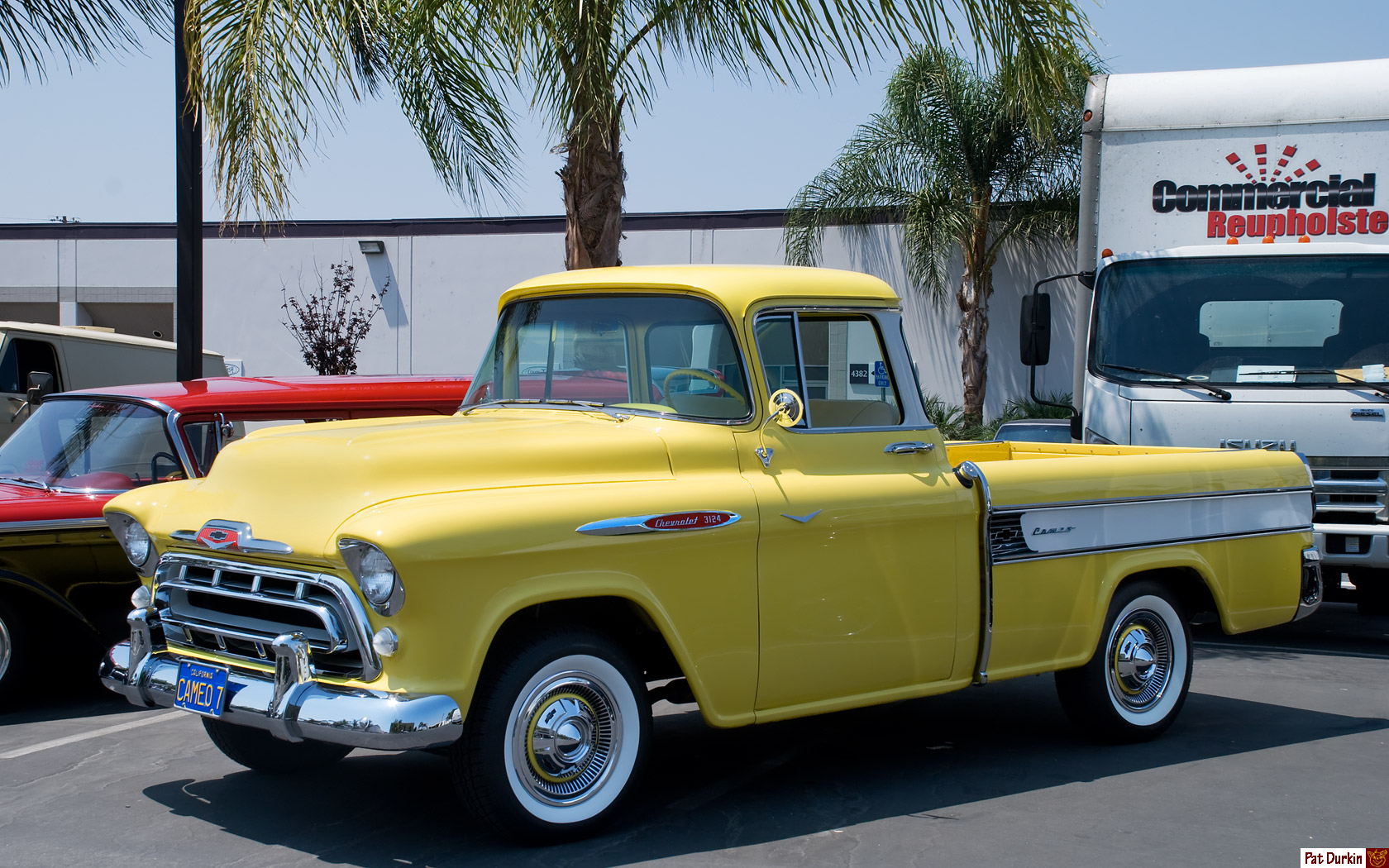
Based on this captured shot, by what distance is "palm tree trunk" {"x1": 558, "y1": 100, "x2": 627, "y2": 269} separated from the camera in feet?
30.7

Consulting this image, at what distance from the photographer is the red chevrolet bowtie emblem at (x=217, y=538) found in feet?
14.8

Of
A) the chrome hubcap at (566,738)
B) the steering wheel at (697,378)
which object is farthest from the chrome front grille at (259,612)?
the steering wheel at (697,378)

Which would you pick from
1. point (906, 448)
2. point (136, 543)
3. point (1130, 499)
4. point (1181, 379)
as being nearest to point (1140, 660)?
point (1130, 499)

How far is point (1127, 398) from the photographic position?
871 centimetres

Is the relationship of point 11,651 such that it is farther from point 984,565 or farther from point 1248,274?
point 1248,274

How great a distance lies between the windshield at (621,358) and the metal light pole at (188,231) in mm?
5202

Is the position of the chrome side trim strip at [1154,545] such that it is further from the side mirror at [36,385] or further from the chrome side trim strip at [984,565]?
the side mirror at [36,385]

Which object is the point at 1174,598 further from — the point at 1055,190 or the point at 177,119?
the point at 1055,190

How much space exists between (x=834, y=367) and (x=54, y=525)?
413 cm

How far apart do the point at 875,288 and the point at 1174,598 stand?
2217mm

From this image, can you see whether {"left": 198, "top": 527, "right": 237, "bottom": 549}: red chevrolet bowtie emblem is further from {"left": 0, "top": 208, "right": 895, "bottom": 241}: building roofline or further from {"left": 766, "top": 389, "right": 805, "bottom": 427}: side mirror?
{"left": 0, "top": 208, "right": 895, "bottom": 241}: building roofline

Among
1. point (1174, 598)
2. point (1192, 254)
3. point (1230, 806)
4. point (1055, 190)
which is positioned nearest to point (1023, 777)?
point (1230, 806)

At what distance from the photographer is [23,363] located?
12977 millimetres

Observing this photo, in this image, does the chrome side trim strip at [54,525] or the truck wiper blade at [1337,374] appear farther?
the truck wiper blade at [1337,374]
